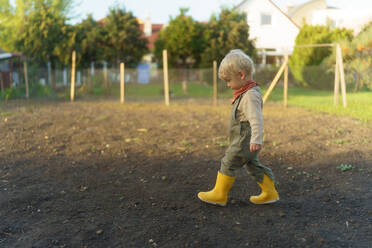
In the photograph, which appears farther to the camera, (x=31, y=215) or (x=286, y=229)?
(x=31, y=215)

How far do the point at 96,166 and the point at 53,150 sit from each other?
121 cm

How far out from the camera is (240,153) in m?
3.05

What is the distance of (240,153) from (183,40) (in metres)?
17.5

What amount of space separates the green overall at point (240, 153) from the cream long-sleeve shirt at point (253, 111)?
3.3 inches

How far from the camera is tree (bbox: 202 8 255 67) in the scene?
18.2 meters

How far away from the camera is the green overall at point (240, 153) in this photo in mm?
3055

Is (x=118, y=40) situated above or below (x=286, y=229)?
above

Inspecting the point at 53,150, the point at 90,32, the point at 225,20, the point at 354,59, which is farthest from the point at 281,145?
Result: the point at 90,32

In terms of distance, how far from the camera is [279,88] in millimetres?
14094

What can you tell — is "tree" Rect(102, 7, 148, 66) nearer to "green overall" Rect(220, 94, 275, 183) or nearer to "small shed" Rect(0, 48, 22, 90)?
"small shed" Rect(0, 48, 22, 90)

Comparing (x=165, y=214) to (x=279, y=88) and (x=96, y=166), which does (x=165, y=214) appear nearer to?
(x=96, y=166)

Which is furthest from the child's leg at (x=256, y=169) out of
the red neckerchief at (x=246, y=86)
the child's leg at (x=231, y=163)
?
the red neckerchief at (x=246, y=86)

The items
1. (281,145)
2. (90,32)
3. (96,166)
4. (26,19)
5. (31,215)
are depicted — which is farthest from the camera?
(90,32)

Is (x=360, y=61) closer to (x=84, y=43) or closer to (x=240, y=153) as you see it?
(x=240, y=153)
